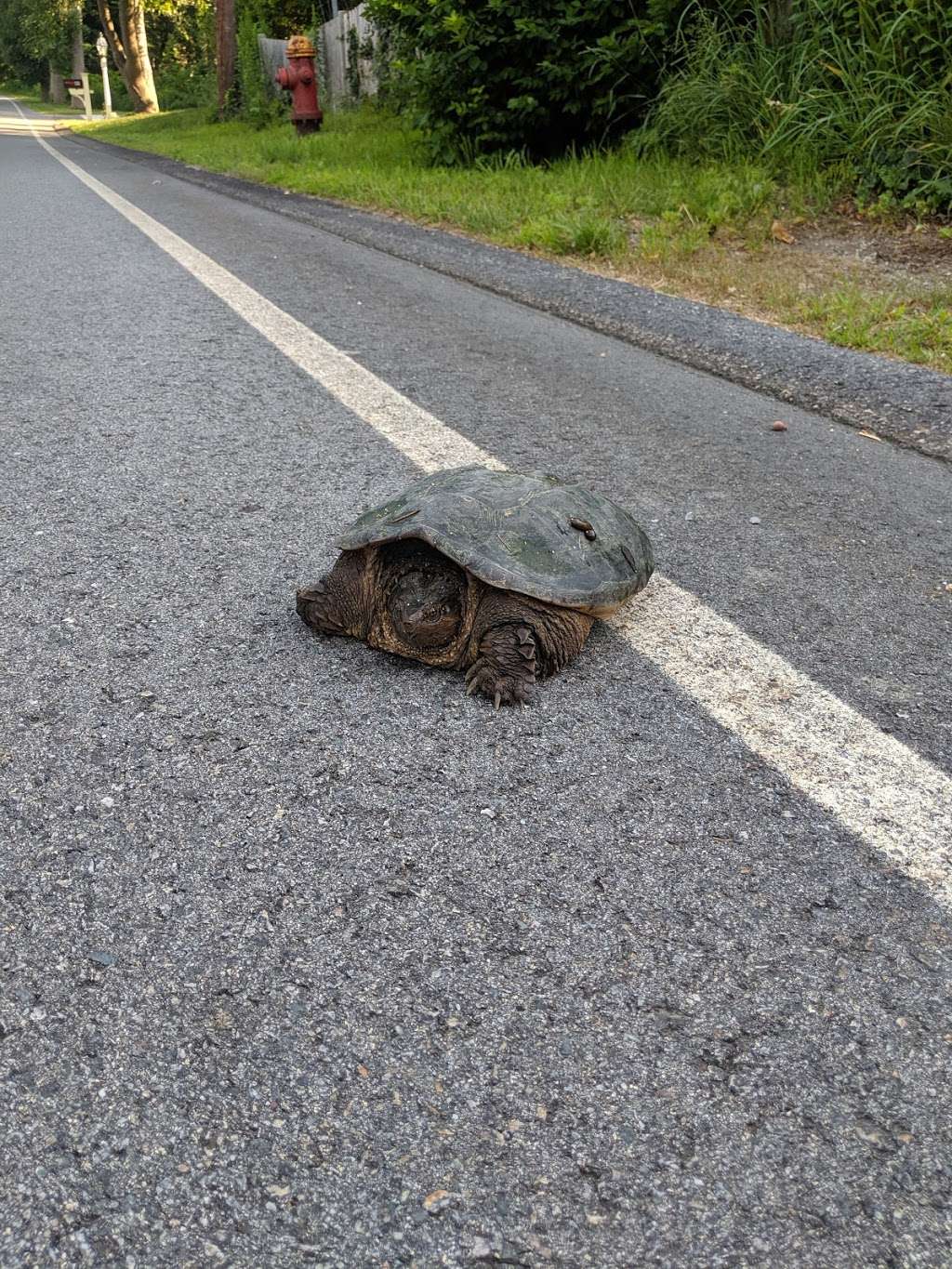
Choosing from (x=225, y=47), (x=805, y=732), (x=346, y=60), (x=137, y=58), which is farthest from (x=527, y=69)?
(x=137, y=58)

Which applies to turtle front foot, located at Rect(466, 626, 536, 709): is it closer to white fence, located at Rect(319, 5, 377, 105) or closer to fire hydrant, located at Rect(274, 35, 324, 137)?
fire hydrant, located at Rect(274, 35, 324, 137)

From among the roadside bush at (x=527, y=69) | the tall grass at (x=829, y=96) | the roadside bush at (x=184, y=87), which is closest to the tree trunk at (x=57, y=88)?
the roadside bush at (x=184, y=87)

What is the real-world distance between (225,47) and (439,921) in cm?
2685

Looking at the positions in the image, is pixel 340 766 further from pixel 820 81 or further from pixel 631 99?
pixel 631 99

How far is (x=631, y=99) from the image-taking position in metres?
10.1

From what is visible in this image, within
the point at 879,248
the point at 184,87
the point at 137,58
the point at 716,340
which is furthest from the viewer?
the point at 184,87

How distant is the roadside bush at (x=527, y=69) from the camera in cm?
949

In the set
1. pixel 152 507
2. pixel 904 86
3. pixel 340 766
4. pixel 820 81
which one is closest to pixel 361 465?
pixel 152 507

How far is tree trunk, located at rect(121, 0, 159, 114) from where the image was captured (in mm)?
35500

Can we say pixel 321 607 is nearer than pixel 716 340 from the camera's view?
Yes

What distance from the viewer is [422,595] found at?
2.42m

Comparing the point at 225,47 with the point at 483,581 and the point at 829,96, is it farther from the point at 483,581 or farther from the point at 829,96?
the point at 483,581

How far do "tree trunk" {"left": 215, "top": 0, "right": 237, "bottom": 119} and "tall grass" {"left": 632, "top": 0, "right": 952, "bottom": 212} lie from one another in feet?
58.3

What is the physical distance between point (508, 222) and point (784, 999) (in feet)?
24.9
